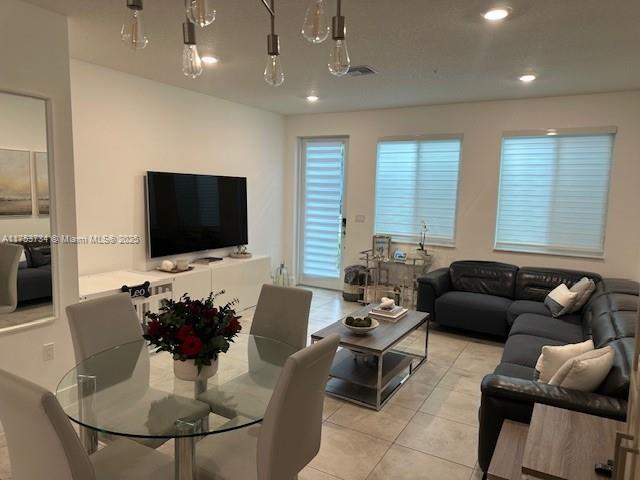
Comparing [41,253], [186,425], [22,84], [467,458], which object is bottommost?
[467,458]

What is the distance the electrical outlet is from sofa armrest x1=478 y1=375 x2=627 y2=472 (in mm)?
2912

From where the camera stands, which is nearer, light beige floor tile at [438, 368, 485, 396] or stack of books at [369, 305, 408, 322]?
light beige floor tile at [438, 368, 485, 396]

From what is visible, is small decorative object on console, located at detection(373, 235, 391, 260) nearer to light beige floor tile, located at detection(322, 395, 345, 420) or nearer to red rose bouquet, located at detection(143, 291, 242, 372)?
light beige floor tile, located at detection(322, 395, 345, 420)

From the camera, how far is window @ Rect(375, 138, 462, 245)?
563cm

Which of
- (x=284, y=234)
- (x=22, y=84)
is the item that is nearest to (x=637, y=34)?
(x=22, y=84)

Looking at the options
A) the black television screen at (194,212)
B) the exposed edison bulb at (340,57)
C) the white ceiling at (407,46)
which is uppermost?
the white ceiling at (407,46)

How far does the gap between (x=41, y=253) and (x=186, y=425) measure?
1.99 m

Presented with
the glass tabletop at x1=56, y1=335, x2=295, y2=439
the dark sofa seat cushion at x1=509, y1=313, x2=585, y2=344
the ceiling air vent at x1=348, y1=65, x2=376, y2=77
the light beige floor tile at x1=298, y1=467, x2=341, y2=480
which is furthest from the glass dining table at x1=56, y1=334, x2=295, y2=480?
the ceiling air vent at x1=348, y1=65, x2=376, y2=77

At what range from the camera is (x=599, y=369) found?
86.0 inches

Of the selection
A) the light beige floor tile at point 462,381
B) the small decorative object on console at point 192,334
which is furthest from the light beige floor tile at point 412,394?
the small decorative object on console at point 192,334

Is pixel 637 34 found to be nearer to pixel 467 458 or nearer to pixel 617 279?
pixel 617 279

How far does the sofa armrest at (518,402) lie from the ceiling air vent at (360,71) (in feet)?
9.34

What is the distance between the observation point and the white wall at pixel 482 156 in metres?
4.64

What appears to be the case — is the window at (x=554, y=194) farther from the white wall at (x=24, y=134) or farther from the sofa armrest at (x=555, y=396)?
the white wall at (x=24, y=134)
